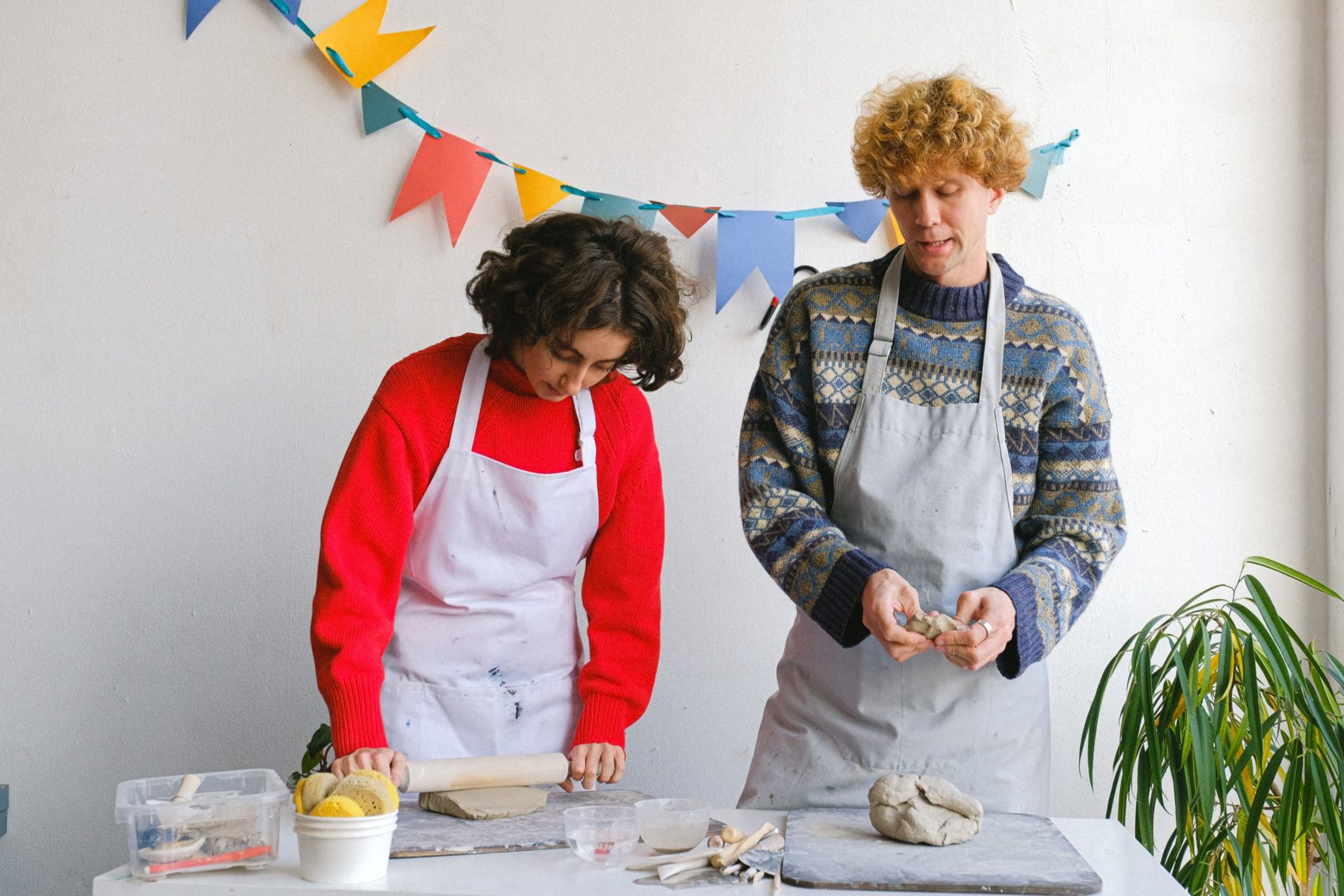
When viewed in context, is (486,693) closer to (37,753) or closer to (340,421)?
(340,421)

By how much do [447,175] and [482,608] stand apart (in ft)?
2.86

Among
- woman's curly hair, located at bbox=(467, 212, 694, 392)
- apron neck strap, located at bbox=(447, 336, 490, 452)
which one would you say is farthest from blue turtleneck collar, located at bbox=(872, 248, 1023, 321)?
apron neck strap, located at bbox=(447, 336, 490, 452)

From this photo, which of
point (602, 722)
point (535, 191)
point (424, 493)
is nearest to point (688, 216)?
point (535, 191)

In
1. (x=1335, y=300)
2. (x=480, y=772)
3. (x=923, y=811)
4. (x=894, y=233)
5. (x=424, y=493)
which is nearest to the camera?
(x=923, y=811)

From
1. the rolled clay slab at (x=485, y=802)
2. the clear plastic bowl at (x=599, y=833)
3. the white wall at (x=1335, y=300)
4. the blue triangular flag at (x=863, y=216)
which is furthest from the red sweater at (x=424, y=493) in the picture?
the white wall at (x=1335, y=300)

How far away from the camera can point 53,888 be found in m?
2.06

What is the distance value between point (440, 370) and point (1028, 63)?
1.24 metres

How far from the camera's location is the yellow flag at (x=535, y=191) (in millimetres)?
2047

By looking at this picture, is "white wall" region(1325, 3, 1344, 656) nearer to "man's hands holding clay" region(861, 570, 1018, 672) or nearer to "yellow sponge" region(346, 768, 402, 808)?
"man's hands holding clay" region(861, 570, 1018, 672)

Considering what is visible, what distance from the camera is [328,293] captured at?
208 centimetres

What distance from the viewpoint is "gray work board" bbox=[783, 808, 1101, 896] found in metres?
1.02

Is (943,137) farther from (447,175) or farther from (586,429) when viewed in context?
(447,175)

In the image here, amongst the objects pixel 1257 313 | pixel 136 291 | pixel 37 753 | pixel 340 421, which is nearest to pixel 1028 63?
pixel 1257 313

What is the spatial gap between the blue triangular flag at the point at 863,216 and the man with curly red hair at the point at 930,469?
0.59 metres
